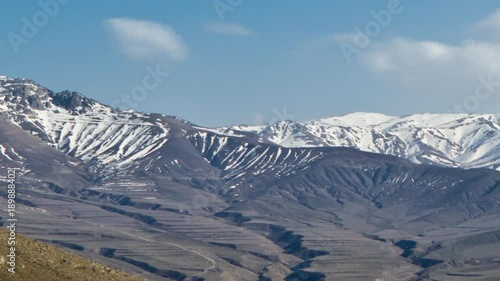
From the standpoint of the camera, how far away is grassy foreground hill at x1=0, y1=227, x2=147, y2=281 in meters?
43.5

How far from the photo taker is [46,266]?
46562mm

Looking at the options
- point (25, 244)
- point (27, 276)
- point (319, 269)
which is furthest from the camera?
point (319, 269)

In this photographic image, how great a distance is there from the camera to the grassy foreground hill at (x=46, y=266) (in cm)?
4350

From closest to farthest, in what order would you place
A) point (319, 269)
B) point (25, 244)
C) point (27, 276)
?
1. point (27, 276)
2. point (25, 244)
3. point (319, 269)

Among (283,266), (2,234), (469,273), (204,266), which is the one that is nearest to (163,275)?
(204,266)

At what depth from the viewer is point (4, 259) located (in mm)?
43438

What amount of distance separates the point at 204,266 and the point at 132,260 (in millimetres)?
16233

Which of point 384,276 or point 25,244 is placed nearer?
point 25,244

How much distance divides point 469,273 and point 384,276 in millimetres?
17817

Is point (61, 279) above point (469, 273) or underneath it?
underneath

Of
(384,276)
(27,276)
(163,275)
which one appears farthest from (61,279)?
(384,276)

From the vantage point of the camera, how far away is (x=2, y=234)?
1927 inches

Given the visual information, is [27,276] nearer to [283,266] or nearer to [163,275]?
[163,275]

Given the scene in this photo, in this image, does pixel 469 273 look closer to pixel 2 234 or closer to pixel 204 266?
pixel 204 266
